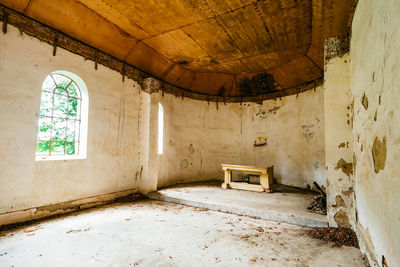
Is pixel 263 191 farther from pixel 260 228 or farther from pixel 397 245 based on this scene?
pixel 397 245

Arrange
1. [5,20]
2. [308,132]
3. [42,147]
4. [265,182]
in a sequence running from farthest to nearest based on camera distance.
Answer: [308,132]
[265,182]
[42,147]
[5,20]

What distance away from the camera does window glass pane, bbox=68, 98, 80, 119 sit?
4.57m

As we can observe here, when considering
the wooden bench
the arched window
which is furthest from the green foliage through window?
the wooden bench

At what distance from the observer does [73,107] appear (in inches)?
183

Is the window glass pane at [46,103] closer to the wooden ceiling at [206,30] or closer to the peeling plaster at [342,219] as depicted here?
the wooden ceiling at [206,30]

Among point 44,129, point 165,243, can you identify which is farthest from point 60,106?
point 165,243

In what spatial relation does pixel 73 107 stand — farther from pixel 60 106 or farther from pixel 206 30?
pixel 206 30

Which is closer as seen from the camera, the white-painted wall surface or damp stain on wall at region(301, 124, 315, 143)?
the white-painted wall surface

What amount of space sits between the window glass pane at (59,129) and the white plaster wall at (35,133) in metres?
0.51

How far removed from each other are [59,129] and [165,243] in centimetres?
339

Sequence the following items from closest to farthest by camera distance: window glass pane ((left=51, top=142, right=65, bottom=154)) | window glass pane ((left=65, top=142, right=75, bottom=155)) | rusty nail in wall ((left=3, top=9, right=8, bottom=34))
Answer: rusty nail in wall ((left=3, top=9, right=8, bottom=34))
window glass pane ((left=51, top=142, right=65, bottom=154))
window glass pane ((left=65, top=142, right=75, bottom=155))

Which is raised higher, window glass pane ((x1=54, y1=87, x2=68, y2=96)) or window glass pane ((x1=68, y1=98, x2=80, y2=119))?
window glass pane ((x1=54, y1=87, x2=68, y2=96))

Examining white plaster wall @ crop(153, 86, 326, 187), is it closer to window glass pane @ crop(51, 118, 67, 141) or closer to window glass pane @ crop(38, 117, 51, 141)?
window glass pane @ crop(51, 118, 67, 141)

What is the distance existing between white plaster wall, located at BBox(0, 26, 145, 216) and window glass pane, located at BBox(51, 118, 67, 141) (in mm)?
509
